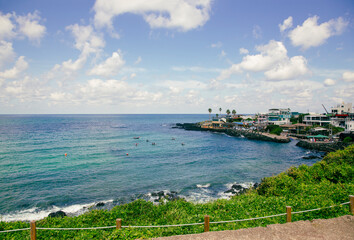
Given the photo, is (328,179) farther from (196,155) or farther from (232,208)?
(196,155)

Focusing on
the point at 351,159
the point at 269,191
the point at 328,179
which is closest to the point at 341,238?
the point at 269,191

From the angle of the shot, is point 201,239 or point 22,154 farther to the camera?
point 22,154

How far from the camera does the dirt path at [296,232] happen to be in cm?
742

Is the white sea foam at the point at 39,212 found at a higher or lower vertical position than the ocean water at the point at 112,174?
lower

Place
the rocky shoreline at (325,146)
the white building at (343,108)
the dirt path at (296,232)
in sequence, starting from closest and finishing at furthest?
1. the dirt path at (296,232)
2. the rocky shoreline at (325,146)
3. the white building at (343,108)

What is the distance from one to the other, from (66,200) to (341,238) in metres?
23.3

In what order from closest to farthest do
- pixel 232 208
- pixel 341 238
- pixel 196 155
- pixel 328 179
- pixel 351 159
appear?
1. pixel 341 238
2. pixel 232 208
3. pixel 328 179
4. pixel 351 159
5. pixel 196 155

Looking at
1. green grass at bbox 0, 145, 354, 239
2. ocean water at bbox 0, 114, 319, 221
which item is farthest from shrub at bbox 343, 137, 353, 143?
green grass at bbox 0, 145, 354, 239

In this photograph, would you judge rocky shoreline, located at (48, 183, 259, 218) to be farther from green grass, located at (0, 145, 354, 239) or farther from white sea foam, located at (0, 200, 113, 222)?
green grass, located at (0, 145, 354, 239)

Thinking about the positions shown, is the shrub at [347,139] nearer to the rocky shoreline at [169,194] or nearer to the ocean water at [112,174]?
the ocean water at [112,174]

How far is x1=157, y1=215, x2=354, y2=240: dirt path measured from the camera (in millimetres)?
7418

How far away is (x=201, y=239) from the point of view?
7.37 meters

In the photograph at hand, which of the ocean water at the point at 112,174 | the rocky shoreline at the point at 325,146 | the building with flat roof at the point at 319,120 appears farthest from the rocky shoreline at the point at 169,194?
the building with flat roof at the point at 319,120

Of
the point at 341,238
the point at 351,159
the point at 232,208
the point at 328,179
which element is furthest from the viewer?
the point at 351,159
